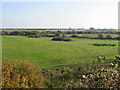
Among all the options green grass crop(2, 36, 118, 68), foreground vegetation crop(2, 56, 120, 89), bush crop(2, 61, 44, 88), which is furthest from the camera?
green grass crop(2, 36, 118, 68)

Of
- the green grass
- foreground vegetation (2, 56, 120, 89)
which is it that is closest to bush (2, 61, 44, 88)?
foreground vegetation (2, 56, 120, 89)

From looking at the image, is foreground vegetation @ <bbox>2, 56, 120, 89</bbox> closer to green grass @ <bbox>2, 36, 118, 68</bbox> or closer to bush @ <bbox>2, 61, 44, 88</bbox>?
bush @ <bbox>2, 61, 44, 88</bbox>

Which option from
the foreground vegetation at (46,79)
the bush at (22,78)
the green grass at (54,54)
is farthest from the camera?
the green grass at (54,54)

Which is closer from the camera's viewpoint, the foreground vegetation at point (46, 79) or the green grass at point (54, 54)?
the foreground vegetation at point (46, 79)

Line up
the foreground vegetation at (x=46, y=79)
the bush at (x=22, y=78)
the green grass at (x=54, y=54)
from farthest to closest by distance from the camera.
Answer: the green grass at (x=54, y=54) → the foreground vegetation at (x=46, y=79) → the bush at (x=22, y=78)

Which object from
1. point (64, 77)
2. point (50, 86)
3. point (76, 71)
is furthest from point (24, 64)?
point (76, 71)

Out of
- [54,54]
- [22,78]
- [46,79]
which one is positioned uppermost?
[22,78]

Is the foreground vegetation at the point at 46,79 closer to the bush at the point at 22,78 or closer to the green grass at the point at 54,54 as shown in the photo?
the bush at the point at 22,78

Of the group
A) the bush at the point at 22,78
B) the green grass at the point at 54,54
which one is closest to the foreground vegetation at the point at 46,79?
the bush at the point at 22,78

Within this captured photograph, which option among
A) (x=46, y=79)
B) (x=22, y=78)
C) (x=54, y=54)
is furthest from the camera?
(x=54, y=54)

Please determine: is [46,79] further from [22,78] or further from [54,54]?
[54,54]

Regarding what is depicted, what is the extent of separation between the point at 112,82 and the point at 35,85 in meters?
3.58

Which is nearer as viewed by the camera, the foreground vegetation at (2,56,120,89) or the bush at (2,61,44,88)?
Result: the bush at (2,61,44,88)

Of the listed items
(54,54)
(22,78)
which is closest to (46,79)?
(22,78)
